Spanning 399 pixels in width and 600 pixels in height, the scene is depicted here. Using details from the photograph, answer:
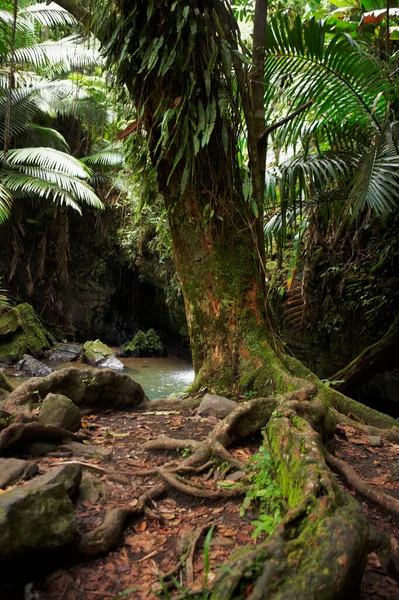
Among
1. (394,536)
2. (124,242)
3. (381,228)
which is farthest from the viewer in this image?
(124,242)

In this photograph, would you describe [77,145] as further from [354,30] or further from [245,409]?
Result: [245,409]

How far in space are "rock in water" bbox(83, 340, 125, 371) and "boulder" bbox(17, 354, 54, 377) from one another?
1310 millimetres

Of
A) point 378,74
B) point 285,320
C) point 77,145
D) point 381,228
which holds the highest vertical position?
point 77,145

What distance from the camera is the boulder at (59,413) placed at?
118 inches

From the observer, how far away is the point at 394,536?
2004mm

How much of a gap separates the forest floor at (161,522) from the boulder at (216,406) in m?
0.11

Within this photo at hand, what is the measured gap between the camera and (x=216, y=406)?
348 cm

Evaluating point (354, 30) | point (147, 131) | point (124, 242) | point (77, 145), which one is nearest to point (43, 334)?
point (124, 242)

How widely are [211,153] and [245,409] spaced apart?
7.64 ft

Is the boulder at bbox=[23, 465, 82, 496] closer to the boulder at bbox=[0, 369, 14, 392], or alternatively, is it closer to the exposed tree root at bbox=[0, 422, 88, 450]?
the exposed tree root at bbox=[0, 422, 88, 450]

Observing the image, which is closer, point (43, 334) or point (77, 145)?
point (43, 334)

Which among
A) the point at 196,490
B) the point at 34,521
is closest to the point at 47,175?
the point at 196,490

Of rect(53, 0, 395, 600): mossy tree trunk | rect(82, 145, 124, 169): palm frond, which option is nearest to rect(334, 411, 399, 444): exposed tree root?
rect(53, 0, 395, 600): mossy tree trunk

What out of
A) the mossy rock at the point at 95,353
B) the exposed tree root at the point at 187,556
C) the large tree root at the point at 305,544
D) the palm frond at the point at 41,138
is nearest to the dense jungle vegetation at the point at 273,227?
the large tree root at the point at 305,544
